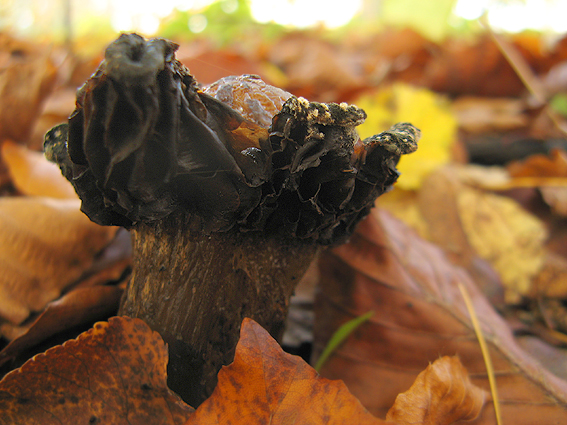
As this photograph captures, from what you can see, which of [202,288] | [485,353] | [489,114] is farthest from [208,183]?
[489,114]

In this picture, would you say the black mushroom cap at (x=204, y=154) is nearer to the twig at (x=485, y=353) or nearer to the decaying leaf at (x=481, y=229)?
the twig at (x=485, y=353)

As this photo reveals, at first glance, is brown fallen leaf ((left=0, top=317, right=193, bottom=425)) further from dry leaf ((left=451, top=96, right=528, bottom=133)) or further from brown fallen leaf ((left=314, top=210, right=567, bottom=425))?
dry leaf ((left=451, top=96, right=528, bottom=133))

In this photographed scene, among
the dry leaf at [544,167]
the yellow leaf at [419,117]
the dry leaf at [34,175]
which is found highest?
the yellow leaf at [419,117]

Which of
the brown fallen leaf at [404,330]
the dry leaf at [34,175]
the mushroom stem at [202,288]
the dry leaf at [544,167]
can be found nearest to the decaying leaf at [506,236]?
the dry leaf at [544,167]

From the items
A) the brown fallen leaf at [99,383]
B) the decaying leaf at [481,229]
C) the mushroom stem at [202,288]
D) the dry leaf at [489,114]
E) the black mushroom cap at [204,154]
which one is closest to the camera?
the black mushroom cap at [204,154]

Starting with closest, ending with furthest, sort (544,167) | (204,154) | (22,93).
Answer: (204,154) → (22,93) → (544,167)

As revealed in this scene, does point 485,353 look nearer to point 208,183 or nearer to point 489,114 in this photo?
point 208,183

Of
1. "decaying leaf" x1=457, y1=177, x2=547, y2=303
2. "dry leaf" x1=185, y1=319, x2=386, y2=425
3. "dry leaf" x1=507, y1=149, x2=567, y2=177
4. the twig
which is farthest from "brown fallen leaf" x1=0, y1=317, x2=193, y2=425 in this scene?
"dry leaf" x1=507, y1=149, x2=567, y2=177
